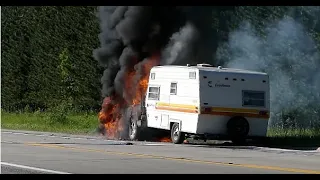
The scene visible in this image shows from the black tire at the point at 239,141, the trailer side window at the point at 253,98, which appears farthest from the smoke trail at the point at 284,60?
the black tire at the point at 239,141

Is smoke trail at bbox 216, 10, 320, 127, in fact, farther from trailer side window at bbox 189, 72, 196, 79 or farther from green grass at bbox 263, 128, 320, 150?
trailer side window at bbox 189, 72, 196, 79

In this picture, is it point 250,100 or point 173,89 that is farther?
point 173,89

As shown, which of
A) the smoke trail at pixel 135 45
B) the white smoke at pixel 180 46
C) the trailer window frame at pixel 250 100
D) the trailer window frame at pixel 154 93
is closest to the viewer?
the trailer window frame at pixel 250 100

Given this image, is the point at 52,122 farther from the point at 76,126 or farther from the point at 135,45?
the point at 135,45

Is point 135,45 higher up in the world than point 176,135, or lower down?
higher up

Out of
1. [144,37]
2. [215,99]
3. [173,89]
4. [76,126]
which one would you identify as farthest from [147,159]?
[76,126]

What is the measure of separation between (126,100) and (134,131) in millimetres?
3049

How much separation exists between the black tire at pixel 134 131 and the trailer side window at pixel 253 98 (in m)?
4.65

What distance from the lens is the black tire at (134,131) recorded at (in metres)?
28.9

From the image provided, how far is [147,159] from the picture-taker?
62.0 ft

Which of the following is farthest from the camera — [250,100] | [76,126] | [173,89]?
[76,126]

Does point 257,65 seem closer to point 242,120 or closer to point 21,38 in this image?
point 242,120

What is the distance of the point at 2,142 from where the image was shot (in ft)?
83.8

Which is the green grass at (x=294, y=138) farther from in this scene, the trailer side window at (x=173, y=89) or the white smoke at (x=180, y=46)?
the white smoke at (x=180, y=46)
